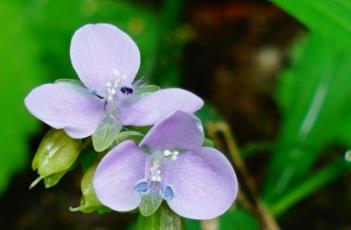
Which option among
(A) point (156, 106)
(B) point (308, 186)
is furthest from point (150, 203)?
(B) point (308, 186)

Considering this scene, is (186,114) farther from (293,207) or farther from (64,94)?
(293,207)

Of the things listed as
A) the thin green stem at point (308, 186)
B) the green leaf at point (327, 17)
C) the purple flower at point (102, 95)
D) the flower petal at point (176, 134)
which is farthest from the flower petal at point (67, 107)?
the thin green stem at point (308, 186)

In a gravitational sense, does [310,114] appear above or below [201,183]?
below

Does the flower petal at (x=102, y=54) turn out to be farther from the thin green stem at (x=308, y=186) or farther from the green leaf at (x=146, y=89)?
the thin green stem at (x=308, y=186)

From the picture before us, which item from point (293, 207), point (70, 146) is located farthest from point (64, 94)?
point (293, 207)

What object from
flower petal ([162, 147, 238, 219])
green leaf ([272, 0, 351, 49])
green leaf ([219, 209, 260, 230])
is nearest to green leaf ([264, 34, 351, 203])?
green leaf ([219, 209, 260, 230])

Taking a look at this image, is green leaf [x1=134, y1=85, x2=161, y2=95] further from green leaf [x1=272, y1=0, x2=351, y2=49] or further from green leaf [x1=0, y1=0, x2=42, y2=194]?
green leaf [x1=0, y1=0, x2=42, y2=194]

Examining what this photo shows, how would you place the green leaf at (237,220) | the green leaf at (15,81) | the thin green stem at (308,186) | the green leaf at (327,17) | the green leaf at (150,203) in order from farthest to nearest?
the green leaf at (15,81)
the thin green stem at (308,186)
the green leaf at (237,220)
the green leaf at (327,17)
the green leaf at (150,203)

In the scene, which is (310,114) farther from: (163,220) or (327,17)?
(163,220)
